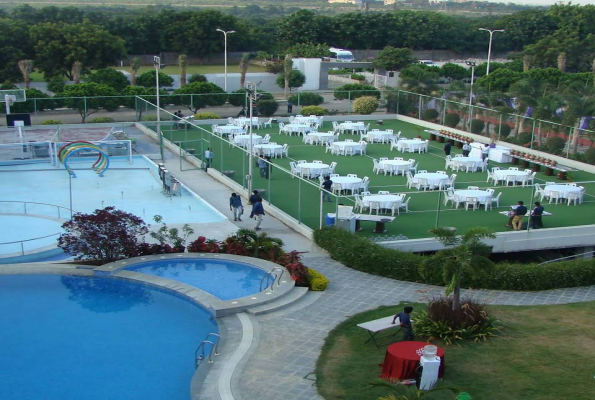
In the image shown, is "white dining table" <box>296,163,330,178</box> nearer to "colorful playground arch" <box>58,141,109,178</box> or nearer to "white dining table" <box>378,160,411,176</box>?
"white dining table" <box>378,160,411,176</box>

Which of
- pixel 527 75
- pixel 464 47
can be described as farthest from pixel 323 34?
pixel 527 75

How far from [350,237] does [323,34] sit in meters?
78.0

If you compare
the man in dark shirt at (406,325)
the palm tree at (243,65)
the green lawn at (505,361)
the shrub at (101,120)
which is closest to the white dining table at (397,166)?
the green lawn at (505,361)

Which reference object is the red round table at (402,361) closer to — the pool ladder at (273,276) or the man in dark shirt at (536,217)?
the pool ladder at (273,276)

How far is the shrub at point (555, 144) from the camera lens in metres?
35.1

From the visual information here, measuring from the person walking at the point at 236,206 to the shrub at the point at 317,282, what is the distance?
625 cm

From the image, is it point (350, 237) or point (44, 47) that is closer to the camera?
point (350, 237)

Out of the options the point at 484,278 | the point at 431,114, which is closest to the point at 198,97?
the point at 431,114

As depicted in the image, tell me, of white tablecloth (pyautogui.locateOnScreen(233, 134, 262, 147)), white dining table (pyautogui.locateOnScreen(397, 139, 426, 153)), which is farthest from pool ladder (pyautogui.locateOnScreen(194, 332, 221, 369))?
white dining table (pyautogui.locateOnScreen(397, 139, 426, 153))

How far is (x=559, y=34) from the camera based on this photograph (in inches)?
3551

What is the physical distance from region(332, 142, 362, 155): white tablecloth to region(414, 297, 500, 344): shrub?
64.7ft

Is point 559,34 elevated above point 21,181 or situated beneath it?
elevated above

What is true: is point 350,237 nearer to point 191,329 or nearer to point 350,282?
point 350,282

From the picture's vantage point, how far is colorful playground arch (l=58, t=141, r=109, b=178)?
31.3 meters
